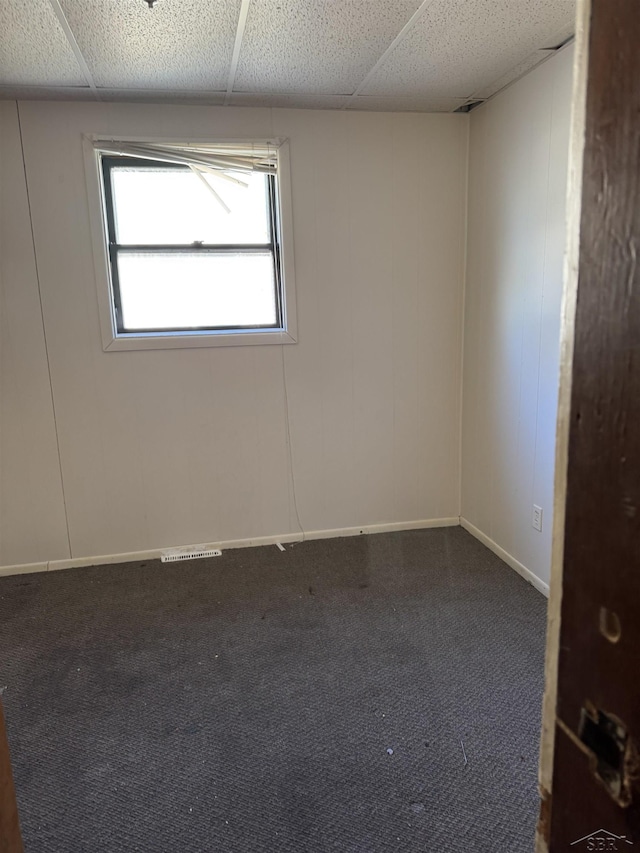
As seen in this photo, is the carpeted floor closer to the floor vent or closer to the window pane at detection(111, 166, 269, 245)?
the floor vent

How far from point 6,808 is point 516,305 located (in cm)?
263

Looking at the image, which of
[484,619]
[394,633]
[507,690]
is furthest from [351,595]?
[507,690]

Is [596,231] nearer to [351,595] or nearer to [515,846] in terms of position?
[515,846]

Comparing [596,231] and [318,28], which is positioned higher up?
[318,28]

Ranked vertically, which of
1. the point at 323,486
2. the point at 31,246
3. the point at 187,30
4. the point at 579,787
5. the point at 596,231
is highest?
the point at 187,30

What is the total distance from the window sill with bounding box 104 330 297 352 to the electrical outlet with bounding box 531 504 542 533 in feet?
5.02

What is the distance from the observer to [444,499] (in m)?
3.35

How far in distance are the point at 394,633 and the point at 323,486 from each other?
1.10m

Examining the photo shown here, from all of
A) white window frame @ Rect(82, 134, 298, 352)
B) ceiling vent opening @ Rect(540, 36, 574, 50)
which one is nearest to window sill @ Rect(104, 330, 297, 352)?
white window frame @ Rect(82, 134, 298, 352)

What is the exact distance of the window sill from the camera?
9.23 ft

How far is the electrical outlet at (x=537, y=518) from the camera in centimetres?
255

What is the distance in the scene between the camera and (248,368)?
9.71 ft

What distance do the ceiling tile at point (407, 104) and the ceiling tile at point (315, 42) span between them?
Answer: 158 millimetres

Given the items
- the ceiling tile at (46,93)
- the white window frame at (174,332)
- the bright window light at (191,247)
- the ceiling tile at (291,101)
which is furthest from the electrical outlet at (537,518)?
the ceiling tile at (46,93)
